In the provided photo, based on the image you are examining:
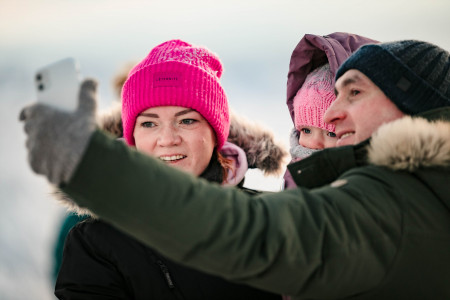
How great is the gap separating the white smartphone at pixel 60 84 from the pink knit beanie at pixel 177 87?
1.21 meters

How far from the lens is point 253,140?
8.34 feet

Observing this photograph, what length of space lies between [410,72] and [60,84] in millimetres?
1212

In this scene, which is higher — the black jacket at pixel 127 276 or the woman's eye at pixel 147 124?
the woman's eye at pixel 147 124

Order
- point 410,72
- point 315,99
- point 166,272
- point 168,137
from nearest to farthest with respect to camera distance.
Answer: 1. point 410,72
2. point 166,272
3. point 168,137
4. point 315,99

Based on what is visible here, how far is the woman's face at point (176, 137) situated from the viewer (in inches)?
82.6

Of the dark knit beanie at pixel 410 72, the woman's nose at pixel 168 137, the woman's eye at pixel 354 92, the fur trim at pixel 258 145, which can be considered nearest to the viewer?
the dark knit beanie at pixel 410 72

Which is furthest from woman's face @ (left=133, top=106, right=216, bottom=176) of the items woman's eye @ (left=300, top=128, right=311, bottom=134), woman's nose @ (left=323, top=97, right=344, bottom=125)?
woman's eye @ (left=300, top=128, right=311, bottom=134)

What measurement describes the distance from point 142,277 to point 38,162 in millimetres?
1022

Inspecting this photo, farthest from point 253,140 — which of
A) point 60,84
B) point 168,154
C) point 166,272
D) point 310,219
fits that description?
point 60,84

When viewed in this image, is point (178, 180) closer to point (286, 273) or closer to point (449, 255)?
point (286, 273)

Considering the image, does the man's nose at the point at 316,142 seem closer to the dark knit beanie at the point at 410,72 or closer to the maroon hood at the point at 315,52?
the maroon hood at the point at 315,52

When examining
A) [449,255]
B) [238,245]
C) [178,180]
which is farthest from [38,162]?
[449,255]

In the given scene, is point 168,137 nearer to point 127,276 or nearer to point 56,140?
point 127,276

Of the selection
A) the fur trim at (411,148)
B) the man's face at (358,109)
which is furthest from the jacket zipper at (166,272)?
the fur trim at (411,148)
